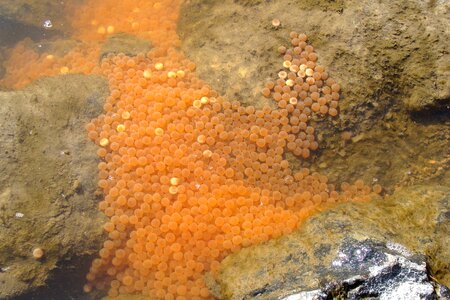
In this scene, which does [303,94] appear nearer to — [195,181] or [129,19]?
[195,181]

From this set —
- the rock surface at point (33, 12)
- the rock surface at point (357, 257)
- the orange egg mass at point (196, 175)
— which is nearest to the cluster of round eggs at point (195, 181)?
the orange egg mass at point (196, 175)

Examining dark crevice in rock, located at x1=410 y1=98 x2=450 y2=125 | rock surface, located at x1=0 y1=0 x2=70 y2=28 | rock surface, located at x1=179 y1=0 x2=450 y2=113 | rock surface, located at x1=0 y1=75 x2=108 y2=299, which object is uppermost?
rock surface, located at x1=179 y1=0 x2=450 y2=113

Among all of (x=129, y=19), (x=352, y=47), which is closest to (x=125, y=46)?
(x=129, y=19)

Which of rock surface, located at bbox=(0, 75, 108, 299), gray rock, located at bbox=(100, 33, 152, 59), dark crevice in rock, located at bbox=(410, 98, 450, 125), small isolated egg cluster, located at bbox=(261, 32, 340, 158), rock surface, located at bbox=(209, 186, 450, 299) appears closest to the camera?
rock surface, located at bbox=(209, 186, 450, 299)

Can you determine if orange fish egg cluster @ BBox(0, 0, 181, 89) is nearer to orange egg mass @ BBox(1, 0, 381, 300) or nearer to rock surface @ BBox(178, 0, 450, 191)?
orange egg mass @ BBox(1, 0, 381, 300)

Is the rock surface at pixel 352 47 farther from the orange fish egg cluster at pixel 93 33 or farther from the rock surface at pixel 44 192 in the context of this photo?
the rock surface at pixel 44 192

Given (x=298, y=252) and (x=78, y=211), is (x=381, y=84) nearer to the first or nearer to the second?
(x=298, y=252)

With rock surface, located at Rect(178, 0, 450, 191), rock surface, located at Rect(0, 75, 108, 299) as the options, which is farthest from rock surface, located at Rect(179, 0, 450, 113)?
rock surface, located at Rect(0, 75, 108, 299)
